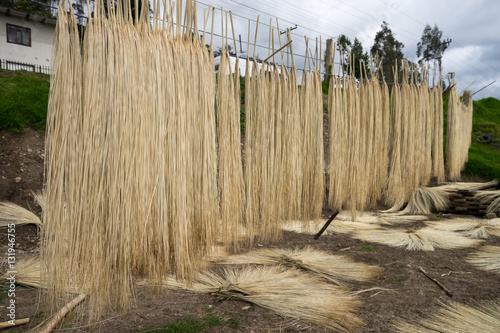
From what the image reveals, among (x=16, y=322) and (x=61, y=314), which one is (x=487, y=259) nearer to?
(x=61, y=314)

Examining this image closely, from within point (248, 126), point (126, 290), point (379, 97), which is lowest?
point (126, 290)

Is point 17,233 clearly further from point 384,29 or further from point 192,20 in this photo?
point 384,29

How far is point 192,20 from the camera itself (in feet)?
5.90

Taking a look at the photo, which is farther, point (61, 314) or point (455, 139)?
point (455, 139)

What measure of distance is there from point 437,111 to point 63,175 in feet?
16.1

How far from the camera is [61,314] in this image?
1.73m

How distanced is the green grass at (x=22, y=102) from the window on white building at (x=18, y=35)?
1102cm

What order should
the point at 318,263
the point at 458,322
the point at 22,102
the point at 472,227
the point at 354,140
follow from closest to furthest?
the point at 458,322
the point at 318,263
the point at 354,140
the point at 472,227
the point at 22,102

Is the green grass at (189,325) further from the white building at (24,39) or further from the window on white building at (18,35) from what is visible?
the window on white building at (18,35)

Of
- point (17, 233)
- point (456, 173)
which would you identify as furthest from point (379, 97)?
point (17, 233)

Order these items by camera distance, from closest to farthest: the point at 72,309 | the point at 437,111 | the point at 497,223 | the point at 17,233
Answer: the point at 72,309 → the point at 17,233 → the point at 497,223 → the point at 437,111

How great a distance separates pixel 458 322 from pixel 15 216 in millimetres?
3633

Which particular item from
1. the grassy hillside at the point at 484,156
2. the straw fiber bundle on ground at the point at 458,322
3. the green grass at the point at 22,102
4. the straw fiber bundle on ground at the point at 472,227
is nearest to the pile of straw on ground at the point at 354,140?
the straw fiber bundle on ground at the point at 472,227

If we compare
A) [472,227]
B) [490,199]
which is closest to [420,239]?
[472,227]
